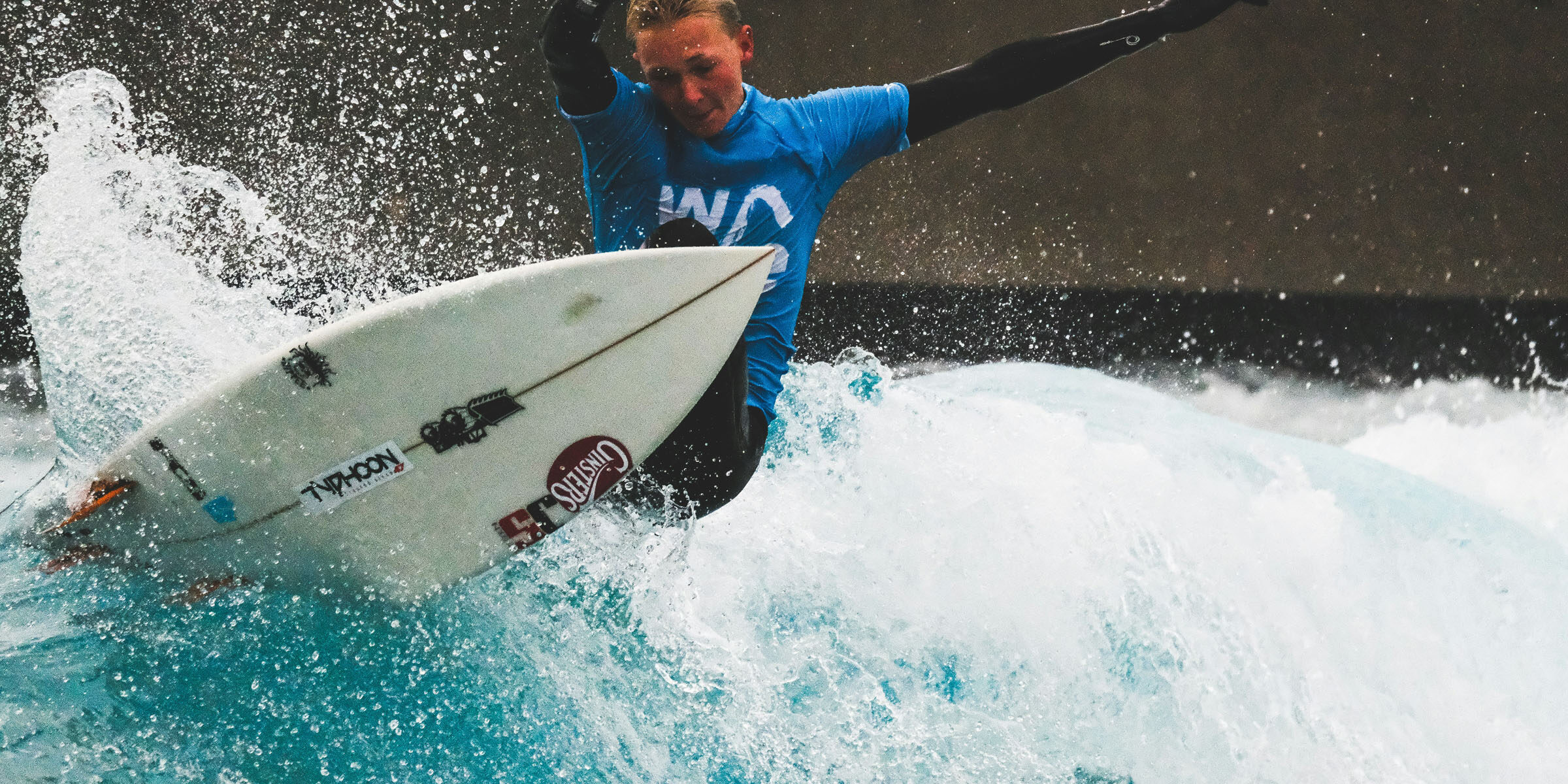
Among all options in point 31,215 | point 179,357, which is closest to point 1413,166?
point 179,357

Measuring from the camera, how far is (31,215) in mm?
2311

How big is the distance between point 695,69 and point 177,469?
1.33 m

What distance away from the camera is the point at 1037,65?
1976mm

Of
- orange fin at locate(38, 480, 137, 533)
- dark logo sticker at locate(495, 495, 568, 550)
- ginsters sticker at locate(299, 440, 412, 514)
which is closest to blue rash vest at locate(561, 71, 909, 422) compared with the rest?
dark logo sticker at locate(495, 495, 568, 550)

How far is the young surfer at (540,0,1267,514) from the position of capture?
175cm

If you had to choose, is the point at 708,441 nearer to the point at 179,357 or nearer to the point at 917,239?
the point at 179,357

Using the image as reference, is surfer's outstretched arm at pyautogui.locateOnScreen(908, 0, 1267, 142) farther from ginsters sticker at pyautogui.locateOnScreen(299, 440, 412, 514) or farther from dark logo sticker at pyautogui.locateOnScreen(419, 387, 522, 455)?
ginsters sticker at pyautogui.locateOnScreen(299, 440, 412, 514)

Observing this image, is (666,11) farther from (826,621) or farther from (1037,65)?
(826,621)

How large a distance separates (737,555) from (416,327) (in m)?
1.05

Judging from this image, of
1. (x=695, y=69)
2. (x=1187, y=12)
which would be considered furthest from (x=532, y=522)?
(x=1187, y=12)

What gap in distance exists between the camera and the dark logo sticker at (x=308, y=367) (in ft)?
5.85

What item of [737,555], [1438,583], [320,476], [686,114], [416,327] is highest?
[686,114]

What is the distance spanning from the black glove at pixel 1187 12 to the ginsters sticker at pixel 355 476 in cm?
179

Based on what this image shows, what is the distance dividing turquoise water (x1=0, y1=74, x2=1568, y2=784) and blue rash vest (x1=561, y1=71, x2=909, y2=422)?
574 mm
